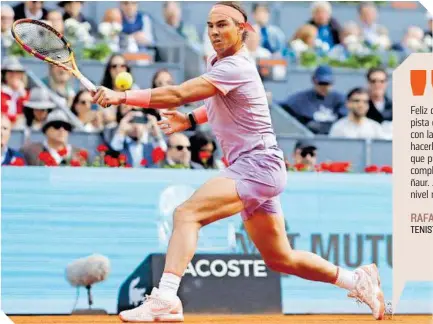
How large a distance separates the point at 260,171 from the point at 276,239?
53 cm

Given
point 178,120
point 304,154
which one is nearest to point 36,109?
point 304,154

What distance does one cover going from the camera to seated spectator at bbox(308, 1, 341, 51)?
15.3 meters

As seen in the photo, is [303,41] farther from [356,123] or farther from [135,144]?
[135,144]

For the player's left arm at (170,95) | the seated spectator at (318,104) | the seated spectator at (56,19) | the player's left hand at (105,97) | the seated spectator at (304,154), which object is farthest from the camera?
the seated spectator at (318,104)

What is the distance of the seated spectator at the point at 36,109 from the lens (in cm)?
1145

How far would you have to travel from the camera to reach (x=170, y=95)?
24.3 ft

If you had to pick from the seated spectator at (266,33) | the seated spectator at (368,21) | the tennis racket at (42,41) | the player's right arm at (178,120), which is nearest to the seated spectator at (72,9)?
the seated spectator at (266,33)

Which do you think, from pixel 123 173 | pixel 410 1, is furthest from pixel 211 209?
pixel 410 1

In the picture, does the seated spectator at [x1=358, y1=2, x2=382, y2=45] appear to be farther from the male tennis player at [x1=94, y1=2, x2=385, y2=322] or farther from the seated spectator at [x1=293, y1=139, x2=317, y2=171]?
the male tennis player at [x1=94, y1=2, x2=385, y2=322]

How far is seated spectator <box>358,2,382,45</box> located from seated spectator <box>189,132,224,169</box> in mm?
5539

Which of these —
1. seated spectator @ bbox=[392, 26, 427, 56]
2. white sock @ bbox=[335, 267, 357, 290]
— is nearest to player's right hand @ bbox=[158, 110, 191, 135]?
white sock @ bbox=[335, 267, 357, 290]

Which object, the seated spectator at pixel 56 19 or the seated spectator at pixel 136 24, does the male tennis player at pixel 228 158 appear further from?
the seated spectator at pixel 136 24

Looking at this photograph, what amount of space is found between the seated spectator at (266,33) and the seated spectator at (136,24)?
1365mm

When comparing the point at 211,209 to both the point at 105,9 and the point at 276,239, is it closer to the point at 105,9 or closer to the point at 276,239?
the point at 276,239
